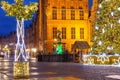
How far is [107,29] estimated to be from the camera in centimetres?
3481

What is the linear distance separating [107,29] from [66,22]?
35976 mm

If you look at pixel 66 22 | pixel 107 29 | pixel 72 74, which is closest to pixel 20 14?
pixel 72 74

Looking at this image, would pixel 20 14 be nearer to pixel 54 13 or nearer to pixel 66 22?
pixel 54 13

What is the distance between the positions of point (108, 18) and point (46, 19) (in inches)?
1423

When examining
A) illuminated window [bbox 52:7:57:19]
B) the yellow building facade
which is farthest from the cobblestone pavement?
illuminated window [bbox 52:7:57:19]

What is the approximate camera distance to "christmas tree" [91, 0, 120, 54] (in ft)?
112

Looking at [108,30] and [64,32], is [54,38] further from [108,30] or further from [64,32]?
[108,30]

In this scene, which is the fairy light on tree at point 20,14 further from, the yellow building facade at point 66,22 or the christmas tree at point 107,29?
the yellow building facade at point 66,22

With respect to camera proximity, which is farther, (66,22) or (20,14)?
(66,22)

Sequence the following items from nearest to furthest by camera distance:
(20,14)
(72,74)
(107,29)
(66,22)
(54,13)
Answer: (20,14)
(72,74)
(107,29)
(54,13)
(66,22)

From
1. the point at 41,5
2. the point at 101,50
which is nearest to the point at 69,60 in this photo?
the point at 101,50

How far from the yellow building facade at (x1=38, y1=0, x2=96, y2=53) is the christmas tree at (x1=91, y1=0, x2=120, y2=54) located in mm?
33518

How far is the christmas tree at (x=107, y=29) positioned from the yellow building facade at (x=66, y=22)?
33518 mm

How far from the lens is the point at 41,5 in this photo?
254 feet
